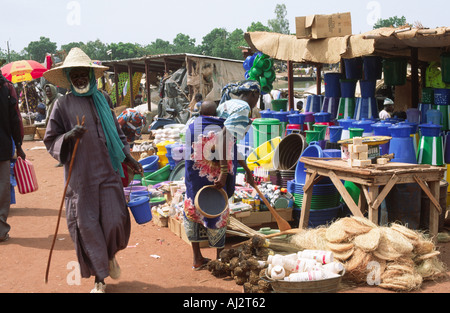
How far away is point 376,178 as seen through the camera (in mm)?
4695

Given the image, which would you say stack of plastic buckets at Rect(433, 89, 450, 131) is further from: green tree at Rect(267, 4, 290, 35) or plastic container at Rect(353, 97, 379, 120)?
green tree at Rect(267, 4, 290, 35)

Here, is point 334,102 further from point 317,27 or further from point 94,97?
point 94,97

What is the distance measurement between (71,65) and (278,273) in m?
2.40

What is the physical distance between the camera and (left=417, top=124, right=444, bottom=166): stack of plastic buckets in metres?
6.06

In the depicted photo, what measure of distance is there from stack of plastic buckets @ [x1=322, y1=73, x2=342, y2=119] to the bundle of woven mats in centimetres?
415

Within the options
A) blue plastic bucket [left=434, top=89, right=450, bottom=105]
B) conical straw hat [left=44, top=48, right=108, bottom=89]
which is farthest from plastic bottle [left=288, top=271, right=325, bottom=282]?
blue plastic bucket [left=434, top=89, right=450, bottom=105]

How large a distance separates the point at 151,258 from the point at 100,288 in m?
1.15

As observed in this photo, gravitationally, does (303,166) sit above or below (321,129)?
below

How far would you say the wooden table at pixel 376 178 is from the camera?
473 cm

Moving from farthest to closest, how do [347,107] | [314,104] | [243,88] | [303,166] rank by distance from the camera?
[314,104] < [347,107] < [243,88] < [303,166]

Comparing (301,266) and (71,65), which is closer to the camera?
(71,65)

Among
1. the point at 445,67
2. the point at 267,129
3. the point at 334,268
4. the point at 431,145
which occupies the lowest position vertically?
the point at 334,268

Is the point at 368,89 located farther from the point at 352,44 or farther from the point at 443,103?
the point at 443,103

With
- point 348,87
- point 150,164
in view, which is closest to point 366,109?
point 348,87
